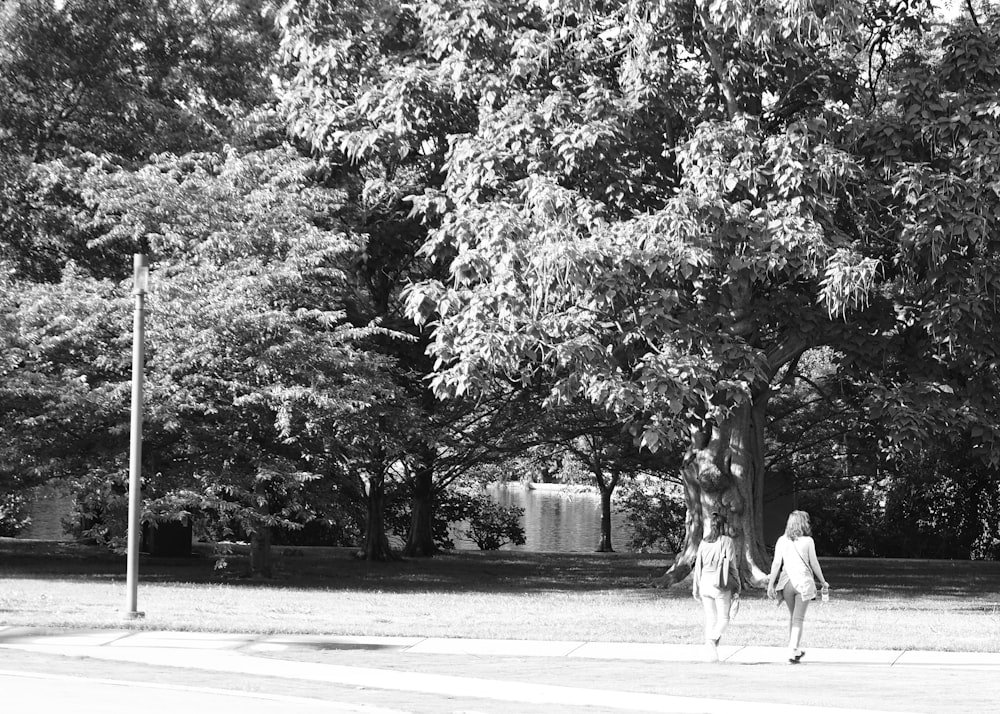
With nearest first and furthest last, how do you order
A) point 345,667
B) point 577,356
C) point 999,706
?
point 999,706, point 345,667, point 577,356

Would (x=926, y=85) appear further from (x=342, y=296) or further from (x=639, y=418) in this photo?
(x=342, y=296)

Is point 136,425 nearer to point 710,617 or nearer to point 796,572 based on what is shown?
point 710,617

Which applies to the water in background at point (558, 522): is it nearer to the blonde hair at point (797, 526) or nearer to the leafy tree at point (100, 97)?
the leafy tree at point (100, 97)

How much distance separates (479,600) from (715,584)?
23.2 ft

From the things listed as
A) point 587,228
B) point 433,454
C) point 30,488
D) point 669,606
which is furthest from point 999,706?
point 433,454

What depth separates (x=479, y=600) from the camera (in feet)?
62.8

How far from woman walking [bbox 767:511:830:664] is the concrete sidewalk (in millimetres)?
529

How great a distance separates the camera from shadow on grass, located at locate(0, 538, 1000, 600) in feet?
72.1

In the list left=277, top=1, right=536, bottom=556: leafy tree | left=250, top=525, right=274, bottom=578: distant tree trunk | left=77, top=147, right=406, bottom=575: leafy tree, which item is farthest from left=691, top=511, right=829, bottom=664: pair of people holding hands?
left=250, top=525, right=274, bottom=578: distant tree trunk

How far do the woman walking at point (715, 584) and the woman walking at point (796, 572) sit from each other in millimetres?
458

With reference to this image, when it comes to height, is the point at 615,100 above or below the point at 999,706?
above

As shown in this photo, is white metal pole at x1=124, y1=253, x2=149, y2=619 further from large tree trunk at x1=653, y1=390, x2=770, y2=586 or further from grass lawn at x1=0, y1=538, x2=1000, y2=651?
large tree trunk at x1=653, y1=390, x2=770, y2=586

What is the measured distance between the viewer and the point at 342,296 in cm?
2494

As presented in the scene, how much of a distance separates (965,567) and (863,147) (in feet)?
43.2
